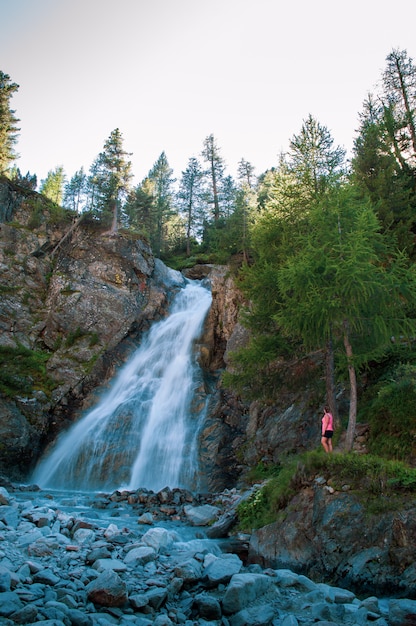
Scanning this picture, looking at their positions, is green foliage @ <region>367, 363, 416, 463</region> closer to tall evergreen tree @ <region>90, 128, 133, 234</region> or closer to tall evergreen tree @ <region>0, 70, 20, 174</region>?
tall evergreen tree @ <region>90, 128, 133, 234</region>

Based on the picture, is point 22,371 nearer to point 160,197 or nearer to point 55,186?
point 160,197

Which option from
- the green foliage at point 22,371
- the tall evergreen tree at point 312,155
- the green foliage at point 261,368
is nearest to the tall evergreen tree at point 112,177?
the green foliage at point 22,371

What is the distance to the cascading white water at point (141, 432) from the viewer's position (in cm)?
1766

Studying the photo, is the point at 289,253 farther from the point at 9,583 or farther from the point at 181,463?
the point at 9,583

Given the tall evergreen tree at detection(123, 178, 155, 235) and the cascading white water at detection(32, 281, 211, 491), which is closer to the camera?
the cascading white water at detection(32, 281, 211, 491)

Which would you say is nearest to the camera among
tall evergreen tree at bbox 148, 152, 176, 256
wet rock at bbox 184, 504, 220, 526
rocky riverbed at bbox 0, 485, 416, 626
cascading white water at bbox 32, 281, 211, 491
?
rocky riverbed at bbox 0, 485, 416, 626

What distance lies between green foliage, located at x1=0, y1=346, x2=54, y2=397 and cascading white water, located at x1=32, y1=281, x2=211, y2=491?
3.47m

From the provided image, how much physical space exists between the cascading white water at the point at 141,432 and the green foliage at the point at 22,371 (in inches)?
137

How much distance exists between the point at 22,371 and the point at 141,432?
8.49 metres

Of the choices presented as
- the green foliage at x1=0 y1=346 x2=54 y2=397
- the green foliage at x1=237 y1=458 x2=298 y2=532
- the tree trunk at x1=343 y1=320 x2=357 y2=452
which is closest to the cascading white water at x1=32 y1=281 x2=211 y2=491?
the green foliage at x1=0 y1=346 x2=54 y2=397

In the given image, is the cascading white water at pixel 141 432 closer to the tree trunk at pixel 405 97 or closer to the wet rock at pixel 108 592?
the wet rock at pixel 108 592

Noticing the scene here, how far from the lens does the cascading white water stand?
1766 cm

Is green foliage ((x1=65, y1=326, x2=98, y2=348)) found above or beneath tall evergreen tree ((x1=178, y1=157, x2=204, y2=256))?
beneath

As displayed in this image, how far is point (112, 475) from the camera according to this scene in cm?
1777
